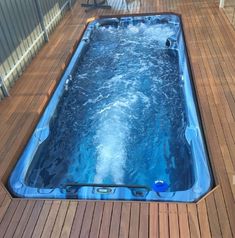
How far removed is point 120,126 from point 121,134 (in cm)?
15

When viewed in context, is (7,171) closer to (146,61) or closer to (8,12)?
(8,12)

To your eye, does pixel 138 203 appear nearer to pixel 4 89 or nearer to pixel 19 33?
pixel 4 89

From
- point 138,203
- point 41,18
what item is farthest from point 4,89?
point 138,203

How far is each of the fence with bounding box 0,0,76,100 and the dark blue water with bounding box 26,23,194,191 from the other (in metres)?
0.78

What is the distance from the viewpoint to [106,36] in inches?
232

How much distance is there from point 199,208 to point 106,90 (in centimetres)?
253

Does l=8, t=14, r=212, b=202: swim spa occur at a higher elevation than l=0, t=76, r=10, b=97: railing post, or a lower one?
lower

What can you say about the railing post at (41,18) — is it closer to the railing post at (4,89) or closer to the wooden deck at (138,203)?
the wooden deck at (138,203)

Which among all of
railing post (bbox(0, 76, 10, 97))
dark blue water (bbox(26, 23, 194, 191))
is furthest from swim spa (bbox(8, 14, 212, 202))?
railing post (bbox(0, 76, 10, 97))

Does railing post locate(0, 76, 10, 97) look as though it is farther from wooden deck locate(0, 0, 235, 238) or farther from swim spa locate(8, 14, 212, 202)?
swim spa locate(8, 14, 212, 202)

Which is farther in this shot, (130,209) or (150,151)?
(150,151)

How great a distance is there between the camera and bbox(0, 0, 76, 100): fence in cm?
379

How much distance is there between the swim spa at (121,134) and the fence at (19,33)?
0.67 m

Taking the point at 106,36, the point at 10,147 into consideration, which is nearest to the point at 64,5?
the point at 106,36
